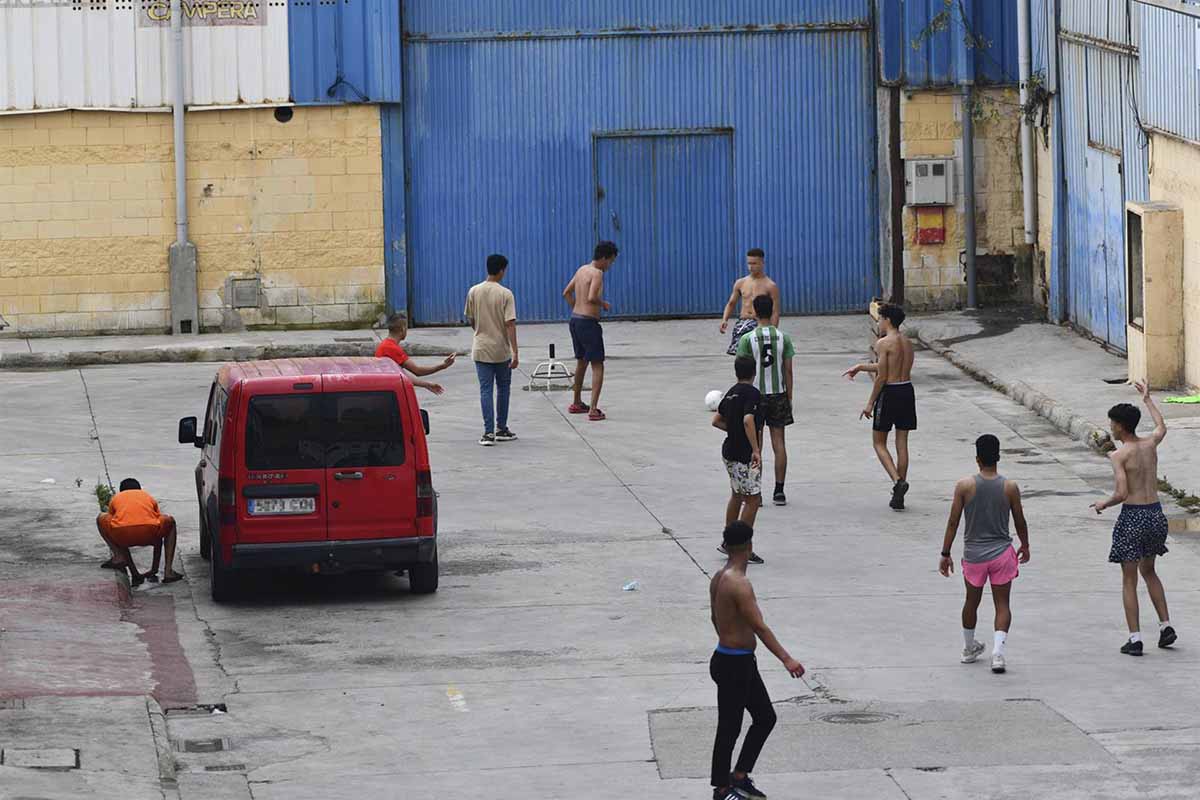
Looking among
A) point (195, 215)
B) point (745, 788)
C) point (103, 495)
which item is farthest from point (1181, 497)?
point (195, 215)

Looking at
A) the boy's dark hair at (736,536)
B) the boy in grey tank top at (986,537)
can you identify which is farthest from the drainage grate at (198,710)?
the boy in grey tank top at (986,537)

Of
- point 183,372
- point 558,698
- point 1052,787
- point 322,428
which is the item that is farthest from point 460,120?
point 1052,787

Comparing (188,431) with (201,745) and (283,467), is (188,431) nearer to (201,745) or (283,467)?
(283,467)

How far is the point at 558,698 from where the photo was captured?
12.7m

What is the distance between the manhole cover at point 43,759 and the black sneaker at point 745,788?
131 inches

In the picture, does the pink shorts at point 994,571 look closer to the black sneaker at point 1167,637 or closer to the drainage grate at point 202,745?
the black sneaker at point 1167,637

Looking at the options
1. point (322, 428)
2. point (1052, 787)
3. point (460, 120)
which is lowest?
point (1052, 787)

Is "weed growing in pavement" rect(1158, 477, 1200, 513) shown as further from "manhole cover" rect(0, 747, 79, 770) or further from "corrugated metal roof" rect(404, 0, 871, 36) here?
"corrugated metal roof" rect(404, 0, 871, 36)

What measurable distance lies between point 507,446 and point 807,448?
114 inches

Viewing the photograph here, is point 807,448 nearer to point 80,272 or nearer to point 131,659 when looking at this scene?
point 131,659

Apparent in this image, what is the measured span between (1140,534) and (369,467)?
204 inches

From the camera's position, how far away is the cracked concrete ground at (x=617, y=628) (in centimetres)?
1125

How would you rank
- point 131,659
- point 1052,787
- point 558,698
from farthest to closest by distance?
point 131,659, point 558,698, point 1052,787

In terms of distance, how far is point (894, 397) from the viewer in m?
18.2
